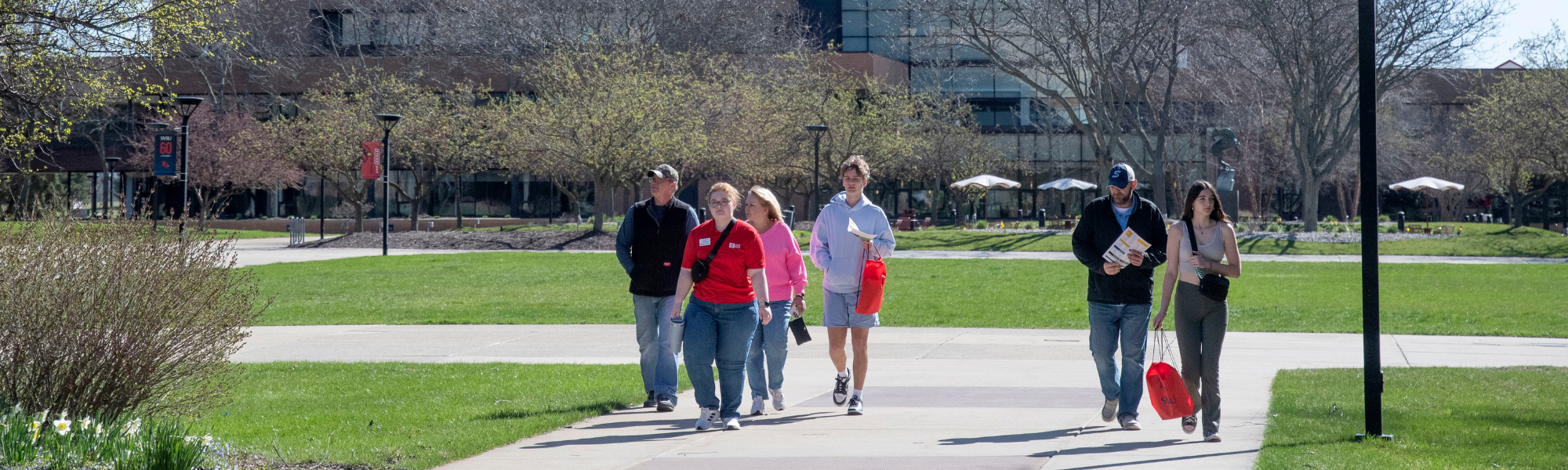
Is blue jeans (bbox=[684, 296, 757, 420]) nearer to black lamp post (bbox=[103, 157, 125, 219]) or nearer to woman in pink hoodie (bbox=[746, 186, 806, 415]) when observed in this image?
woman in pink hoodie (bbox=[746, 186, 806, 415])

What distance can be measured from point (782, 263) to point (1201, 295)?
2398 millimetres

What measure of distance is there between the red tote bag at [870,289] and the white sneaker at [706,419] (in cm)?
108

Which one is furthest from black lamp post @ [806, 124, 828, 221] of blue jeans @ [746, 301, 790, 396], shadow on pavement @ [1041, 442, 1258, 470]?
shadow on pavement @ [1041, 442, 1258, 470]

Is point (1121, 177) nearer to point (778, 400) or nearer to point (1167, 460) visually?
point (1167, 460)

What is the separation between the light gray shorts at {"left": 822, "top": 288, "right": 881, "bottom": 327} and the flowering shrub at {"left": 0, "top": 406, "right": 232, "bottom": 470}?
3572 mm

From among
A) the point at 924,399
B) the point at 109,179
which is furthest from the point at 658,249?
the point at 109,179

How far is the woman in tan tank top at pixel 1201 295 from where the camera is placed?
261 inches

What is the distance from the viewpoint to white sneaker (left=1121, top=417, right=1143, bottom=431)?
6.97 m

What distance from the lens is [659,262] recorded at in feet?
25.4

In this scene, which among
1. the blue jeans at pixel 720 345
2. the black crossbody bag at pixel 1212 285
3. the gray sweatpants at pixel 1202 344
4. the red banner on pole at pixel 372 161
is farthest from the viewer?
the red banner on pole at pixel 372 161

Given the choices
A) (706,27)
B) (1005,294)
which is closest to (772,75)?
(706,27)

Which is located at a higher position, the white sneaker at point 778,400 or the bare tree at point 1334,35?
the bare tree at point 1334,35

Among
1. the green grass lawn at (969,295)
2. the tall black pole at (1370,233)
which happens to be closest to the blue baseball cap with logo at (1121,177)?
the tall black pole at (1370,233)

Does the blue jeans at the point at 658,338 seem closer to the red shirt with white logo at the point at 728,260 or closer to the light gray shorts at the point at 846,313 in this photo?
the red shirt with white logo at the point at 728,260
